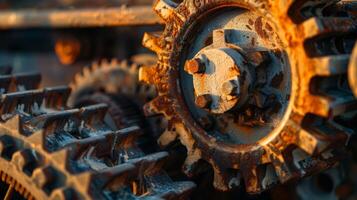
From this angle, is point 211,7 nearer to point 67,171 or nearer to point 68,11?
point 67,171

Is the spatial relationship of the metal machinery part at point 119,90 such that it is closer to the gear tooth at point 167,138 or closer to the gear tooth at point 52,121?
the gear tooth at point 167,138

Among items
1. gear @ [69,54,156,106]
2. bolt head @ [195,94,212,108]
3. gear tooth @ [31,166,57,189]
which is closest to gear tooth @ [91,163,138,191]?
gear tooth @ [31,166,57,189]

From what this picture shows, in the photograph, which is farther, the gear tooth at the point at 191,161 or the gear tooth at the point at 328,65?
the gear tooth at the point at 191,161

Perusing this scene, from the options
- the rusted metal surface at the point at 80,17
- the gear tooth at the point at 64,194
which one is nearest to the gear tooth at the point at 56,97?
the rusted metal surface at the point at 80,17

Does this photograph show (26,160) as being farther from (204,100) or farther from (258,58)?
(258,58)

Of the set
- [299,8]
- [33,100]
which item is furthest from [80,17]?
[299,8]

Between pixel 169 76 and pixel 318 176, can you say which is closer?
pixel 169 76

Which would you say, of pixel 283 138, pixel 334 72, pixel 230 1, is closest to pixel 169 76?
pixel 230 1
